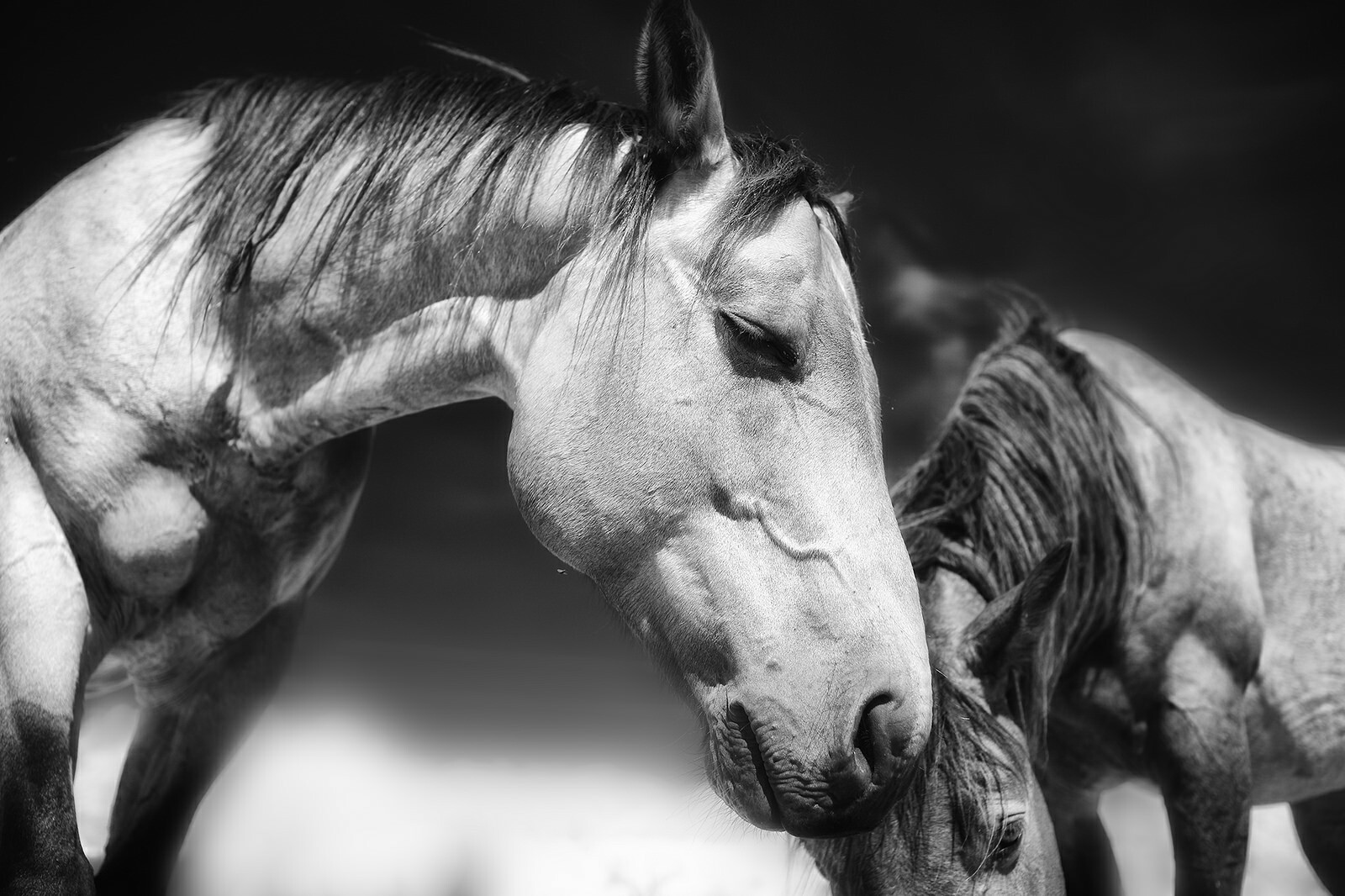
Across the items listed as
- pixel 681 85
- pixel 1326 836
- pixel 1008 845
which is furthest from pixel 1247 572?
pixel 681 85

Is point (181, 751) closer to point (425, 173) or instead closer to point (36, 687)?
point (36, 687)

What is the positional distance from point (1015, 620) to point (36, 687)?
1.06 m

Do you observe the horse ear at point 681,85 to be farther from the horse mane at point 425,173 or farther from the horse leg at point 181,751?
the horse leg at point 181,751

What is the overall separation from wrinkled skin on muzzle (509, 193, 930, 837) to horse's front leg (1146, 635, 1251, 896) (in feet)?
3.36

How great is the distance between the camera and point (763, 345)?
82 centimetres

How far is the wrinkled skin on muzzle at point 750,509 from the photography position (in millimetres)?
705

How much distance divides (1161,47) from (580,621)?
7.53ft

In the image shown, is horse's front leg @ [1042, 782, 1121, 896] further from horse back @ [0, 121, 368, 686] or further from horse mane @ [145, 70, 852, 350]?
horse back @ [0, 121, 368, 686]

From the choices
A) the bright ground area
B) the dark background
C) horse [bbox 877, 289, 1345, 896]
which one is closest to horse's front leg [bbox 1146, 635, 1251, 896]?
horse [bbox 877, 289, 1345, 896]

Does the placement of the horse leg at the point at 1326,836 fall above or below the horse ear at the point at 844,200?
below

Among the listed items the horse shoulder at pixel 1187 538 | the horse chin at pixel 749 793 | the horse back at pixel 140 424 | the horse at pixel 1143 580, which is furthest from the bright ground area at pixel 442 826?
the horse chin at pixel 749 793

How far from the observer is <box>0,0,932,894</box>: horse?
29.5 inches

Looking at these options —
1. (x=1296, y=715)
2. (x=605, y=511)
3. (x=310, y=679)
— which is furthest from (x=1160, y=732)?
(x=310, y=679)

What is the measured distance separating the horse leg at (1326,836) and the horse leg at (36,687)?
2503mm
